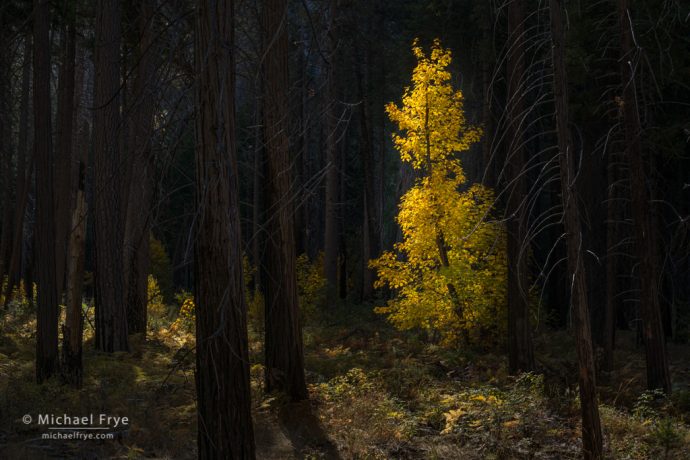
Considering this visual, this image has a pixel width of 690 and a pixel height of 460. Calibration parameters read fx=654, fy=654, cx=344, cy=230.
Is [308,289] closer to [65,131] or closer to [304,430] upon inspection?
[65,131]

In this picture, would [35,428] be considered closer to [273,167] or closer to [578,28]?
[273,167]

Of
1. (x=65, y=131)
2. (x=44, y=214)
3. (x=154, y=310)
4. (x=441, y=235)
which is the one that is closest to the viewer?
(x=44, y=214)

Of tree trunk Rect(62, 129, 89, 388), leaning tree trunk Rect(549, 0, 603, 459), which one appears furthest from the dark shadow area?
tree trunk Rect(62, 129, 89, 388)

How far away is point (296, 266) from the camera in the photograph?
38.4 ft

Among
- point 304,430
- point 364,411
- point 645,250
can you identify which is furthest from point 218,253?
point 645,250

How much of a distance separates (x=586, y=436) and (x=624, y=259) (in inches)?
590

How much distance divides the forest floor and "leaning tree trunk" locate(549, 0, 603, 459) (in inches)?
50.0

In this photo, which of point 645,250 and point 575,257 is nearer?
point 575,257

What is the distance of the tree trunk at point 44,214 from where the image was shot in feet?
31.9

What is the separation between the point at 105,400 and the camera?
9.09m

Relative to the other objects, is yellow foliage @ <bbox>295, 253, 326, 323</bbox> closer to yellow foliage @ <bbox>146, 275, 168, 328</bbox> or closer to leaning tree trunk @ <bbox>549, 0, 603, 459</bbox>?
yellow foliage @ <bbox>146, 275, 168, 328</bbox>

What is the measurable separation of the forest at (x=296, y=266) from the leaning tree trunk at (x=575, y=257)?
0.08 feet

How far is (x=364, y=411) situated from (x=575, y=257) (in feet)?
13.6

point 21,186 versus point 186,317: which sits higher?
point 21,186
